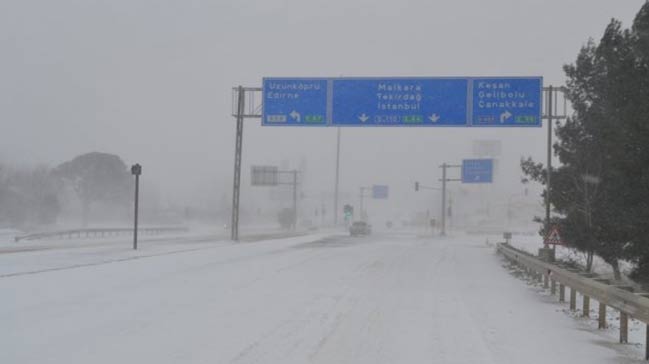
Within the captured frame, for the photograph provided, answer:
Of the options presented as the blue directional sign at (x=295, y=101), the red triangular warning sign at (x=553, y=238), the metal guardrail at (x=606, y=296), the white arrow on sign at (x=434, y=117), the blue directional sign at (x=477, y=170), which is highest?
the blue directional sign at (x=295, y=101)

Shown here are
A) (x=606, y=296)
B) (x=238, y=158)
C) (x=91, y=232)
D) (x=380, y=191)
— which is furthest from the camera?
(x=380, y=191)

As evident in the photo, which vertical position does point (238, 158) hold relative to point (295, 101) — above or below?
below

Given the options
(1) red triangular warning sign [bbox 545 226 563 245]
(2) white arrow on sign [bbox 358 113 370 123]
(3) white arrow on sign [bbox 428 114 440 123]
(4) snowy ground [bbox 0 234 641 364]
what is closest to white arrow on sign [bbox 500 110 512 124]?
(3) white arrow on sign [bbox 428 114 440 123]

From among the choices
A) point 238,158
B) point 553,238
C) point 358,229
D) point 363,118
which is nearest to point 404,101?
point 363,118

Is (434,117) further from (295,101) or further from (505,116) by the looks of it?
(295,101)

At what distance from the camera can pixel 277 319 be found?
1100cm

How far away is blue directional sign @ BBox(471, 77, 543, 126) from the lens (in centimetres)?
3284

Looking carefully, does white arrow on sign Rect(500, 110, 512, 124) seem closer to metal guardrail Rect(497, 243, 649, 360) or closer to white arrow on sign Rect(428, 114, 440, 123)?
white arrow on sign Rect(428, 114, 440, 123)

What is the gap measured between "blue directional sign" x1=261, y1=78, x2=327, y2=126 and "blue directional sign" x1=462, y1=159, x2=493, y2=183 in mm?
36280

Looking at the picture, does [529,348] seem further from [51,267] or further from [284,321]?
[51,267]

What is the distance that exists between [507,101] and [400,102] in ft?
16.6

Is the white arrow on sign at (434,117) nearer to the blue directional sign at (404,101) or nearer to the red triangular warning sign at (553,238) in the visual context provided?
the blue directional sign at (404,101)

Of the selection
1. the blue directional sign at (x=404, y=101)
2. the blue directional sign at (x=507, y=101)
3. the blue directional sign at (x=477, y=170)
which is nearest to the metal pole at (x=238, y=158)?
the blue directional sign at (x=404, y=101)

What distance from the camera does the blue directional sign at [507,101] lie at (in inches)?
1293
